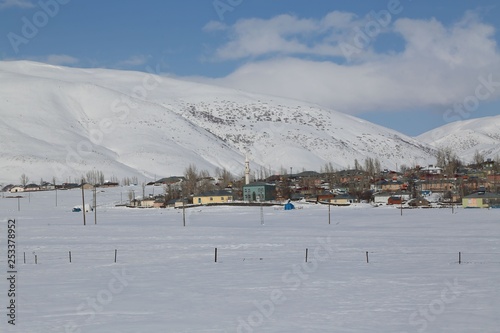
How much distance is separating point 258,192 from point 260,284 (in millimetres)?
92087

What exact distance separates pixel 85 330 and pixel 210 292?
23.3ft

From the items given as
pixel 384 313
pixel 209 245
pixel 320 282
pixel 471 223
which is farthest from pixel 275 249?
pixel 471 223

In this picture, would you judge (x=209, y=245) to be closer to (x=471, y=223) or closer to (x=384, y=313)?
(x=384, y=313)

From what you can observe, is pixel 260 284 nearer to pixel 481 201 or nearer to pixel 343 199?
pixel 481 201

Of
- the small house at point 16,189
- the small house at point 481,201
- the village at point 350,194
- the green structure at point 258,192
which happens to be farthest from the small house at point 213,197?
the small house at point 16,189

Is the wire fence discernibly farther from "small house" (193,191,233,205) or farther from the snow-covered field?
"small house" (193,191,233,205)

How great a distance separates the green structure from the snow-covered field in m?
67.3

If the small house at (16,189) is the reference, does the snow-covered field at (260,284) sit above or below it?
below

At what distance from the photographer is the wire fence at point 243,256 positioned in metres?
32.0

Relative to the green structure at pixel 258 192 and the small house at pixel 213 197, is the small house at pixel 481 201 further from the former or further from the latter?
the small house at pixel 213 197

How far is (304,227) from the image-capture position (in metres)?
57.8

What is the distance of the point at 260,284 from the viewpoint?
81.8 ft

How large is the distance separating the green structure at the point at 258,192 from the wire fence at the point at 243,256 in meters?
77.5

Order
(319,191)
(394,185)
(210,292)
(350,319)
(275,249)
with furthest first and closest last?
(394,185)
(319,191)
(275,249)
(210,292)
(350,319)
